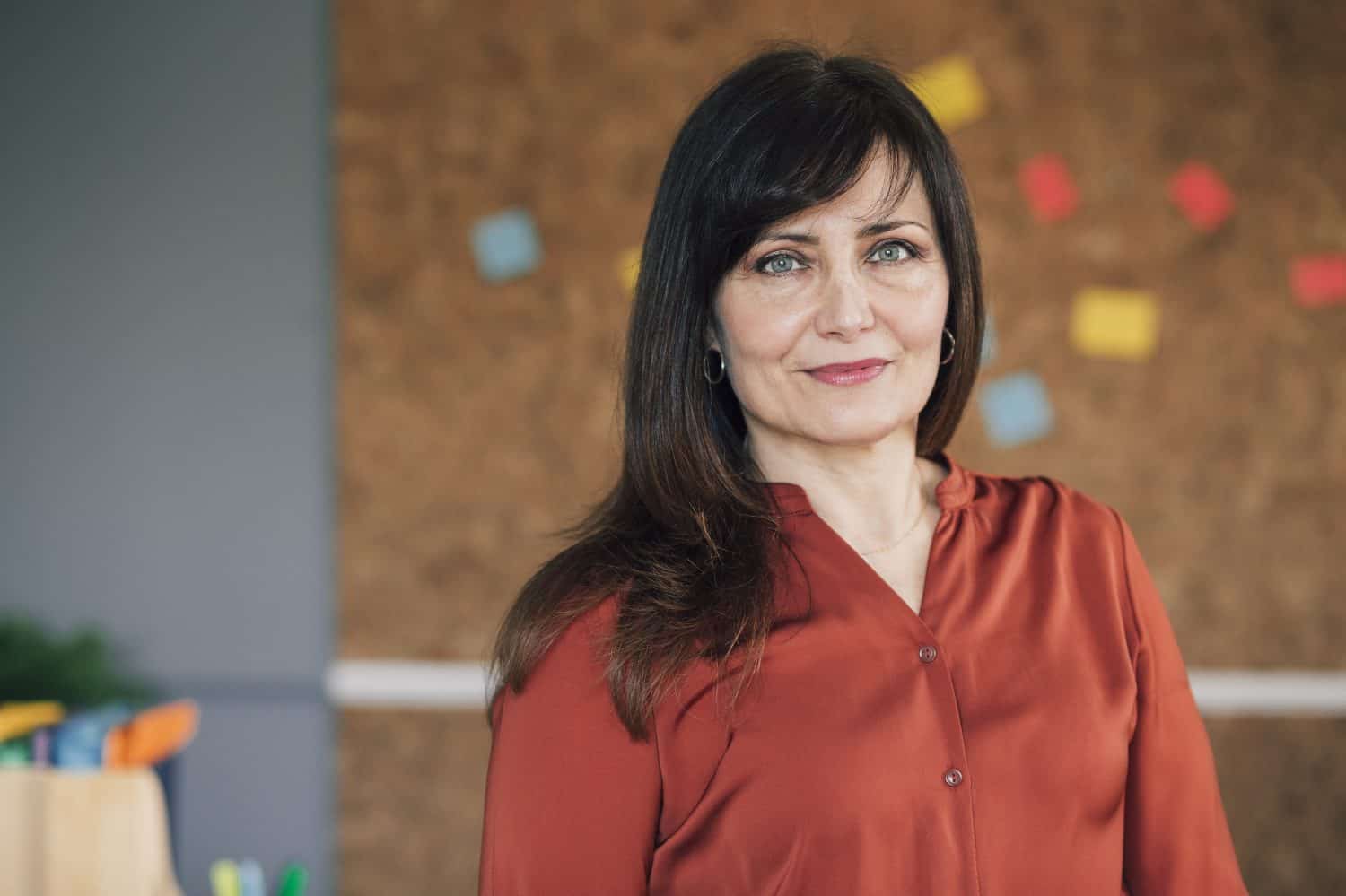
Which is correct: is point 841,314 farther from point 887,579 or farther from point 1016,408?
point 1016,408

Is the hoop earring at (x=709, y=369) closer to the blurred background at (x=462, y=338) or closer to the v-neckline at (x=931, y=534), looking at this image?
the v-neckline at (x=931, y=534)

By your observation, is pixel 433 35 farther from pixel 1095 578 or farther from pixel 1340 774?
pixel 1340 774

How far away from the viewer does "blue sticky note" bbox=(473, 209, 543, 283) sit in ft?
9.41

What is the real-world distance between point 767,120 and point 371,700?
6.29 ft

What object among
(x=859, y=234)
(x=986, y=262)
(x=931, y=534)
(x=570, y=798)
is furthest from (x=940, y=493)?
(x=986, y=262)

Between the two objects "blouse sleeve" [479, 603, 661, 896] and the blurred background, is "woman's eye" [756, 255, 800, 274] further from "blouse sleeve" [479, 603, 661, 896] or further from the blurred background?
the blurred background

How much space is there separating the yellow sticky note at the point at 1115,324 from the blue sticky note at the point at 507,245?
111cm

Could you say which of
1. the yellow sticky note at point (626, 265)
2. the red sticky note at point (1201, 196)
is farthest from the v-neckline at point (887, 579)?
the red sticky note at point (1201, 196)

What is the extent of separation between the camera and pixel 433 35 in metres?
2.87

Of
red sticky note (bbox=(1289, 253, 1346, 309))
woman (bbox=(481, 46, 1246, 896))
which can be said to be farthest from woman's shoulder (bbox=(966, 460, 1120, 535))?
red sticky note (bbox=(1289, 253, 1346, 309))

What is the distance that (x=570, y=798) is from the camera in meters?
1.22

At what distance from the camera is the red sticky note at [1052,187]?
9.27ft

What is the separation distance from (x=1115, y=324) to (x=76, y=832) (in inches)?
83.4

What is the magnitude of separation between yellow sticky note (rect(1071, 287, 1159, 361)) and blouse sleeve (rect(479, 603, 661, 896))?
186 centimetres
